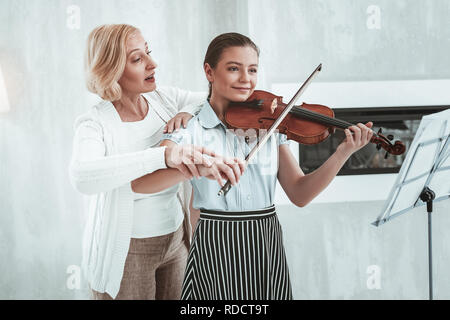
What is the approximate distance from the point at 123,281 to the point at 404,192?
0.86 m

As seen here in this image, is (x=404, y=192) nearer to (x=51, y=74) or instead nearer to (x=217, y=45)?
(x=217, y=45)

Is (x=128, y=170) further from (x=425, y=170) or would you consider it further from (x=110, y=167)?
(x=425, y=170)

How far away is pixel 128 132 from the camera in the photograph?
1.07 m

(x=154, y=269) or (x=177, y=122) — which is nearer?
(x=177, y=122)

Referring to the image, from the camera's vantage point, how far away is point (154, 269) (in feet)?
3.75

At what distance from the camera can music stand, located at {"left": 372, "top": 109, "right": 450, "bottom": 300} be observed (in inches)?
41.7

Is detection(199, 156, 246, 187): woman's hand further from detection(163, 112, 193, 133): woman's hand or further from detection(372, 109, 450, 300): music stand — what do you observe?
detection(372, 109, 450, 300): music stand

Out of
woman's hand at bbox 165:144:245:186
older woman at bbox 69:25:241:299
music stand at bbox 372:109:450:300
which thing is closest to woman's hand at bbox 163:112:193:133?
older woman at bbox 69:25:241:299

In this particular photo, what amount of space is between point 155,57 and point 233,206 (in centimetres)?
92

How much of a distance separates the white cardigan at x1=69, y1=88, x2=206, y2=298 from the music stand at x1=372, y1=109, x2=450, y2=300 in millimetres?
616

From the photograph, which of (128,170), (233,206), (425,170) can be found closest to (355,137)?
(425,170)

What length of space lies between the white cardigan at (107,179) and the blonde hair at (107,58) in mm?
75

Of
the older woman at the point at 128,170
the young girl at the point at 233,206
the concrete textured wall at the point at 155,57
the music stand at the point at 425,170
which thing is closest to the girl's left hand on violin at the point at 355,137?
the young girl at the point at 233,206
